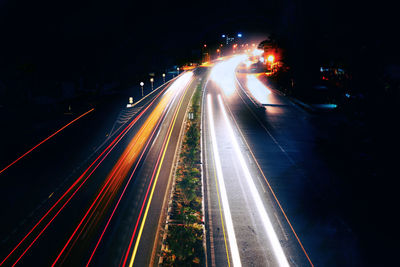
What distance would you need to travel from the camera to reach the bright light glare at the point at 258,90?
4401cm

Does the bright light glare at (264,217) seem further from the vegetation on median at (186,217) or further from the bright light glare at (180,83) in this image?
the bright light glare at (180,83)

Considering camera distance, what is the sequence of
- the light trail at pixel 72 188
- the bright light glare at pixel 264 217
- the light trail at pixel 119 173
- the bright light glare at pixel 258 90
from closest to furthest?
the bright light glare at pixel 264 217, the light trail at pixel 72 188, the light trail at pixel 119 173, the bright light glare at pixel 258 90

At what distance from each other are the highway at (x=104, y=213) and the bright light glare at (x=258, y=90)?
74.0 feet

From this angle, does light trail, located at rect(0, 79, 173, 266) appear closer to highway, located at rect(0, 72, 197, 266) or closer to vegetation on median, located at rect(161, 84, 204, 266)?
highway, located at rect(0, 72, 197, 266)

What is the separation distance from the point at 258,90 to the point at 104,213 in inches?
1644

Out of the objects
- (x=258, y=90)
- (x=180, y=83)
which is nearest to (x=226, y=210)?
(x=258, y=90)

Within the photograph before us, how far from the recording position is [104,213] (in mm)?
15594

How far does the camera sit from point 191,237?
1388 cm

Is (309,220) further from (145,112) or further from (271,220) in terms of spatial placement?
(145,112)

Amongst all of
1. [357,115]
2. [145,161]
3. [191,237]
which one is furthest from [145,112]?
[357,115]

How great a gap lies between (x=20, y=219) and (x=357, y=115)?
34.9 m

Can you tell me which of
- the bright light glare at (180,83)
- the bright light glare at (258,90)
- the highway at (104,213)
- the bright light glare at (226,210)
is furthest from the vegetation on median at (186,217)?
the bright light glare at (180,83)

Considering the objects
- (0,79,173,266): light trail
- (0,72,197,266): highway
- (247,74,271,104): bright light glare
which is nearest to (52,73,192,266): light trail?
(0,72,197,266): highway

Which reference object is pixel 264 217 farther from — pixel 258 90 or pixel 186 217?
pixel 258 90
